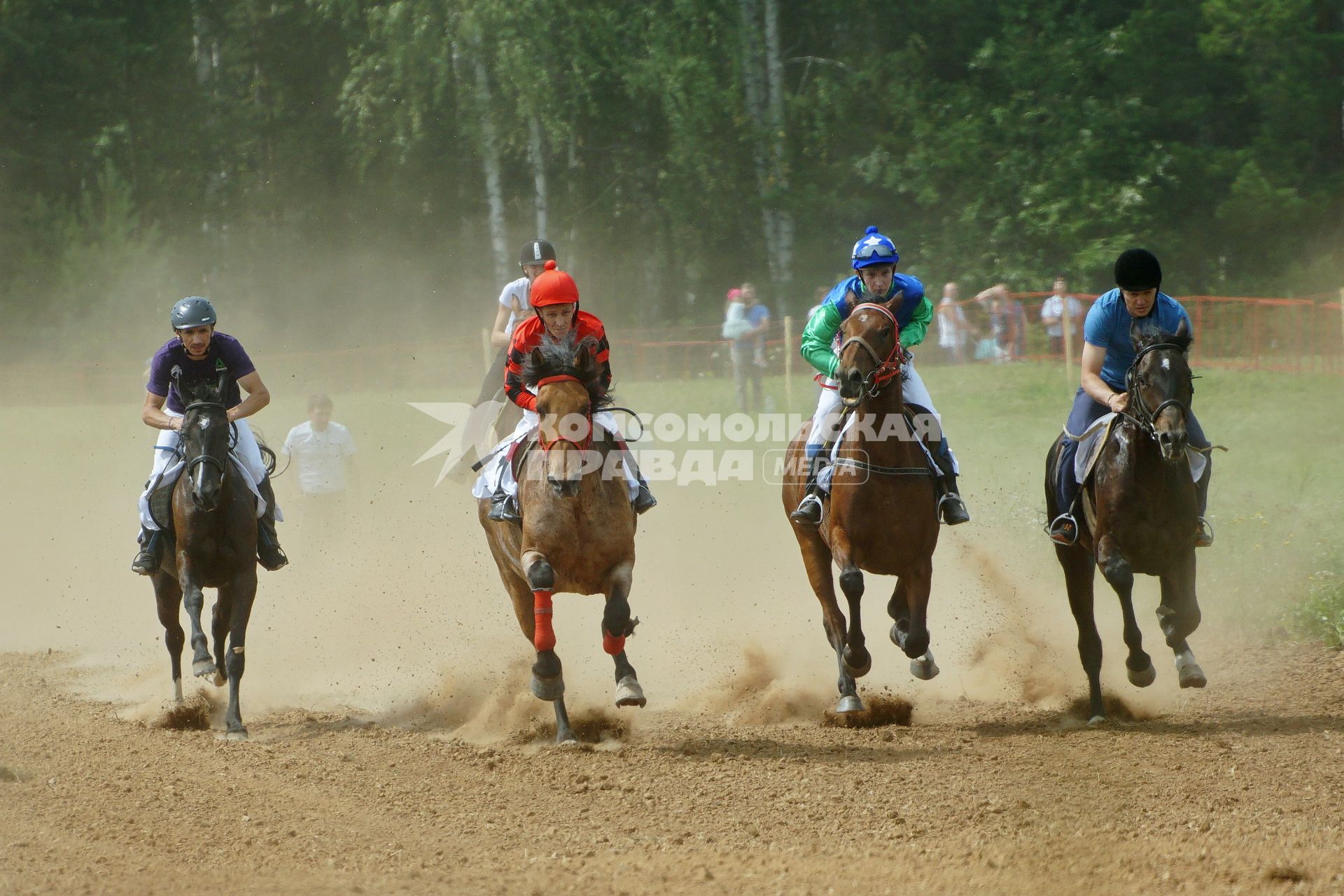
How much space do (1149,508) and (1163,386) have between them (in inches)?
30.8

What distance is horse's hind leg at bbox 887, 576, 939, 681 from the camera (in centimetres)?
868

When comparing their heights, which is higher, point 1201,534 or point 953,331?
point 953,331

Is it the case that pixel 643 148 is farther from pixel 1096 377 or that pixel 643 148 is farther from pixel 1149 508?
pixel 1149 508

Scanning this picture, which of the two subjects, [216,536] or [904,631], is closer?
[904,631]

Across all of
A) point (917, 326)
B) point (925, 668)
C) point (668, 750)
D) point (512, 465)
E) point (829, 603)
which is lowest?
point (668, 750)

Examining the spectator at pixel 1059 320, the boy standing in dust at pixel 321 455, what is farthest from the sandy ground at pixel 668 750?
the spectator at pixel 1059 320

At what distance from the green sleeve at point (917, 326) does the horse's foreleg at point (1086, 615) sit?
1577mm

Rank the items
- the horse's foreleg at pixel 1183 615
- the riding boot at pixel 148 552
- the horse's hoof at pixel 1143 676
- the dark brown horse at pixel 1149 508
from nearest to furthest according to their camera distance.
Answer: the dark brown horse at pixel 1149 508 → the horse's foreleg at pixel 1183 615 → the horse's hoof at pixel 1143 676 → the riding boot at pixel 148 552

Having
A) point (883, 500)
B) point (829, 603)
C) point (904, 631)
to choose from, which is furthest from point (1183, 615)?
point (829, 603)

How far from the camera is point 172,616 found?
993 centimetres

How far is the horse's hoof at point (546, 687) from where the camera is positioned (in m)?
8.24

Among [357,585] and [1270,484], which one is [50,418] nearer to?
[357,585]

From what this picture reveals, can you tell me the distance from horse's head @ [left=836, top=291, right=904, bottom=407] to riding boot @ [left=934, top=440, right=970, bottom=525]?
695 mm

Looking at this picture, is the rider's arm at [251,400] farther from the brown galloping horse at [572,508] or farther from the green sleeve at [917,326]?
the green sleeve at [917,326]
